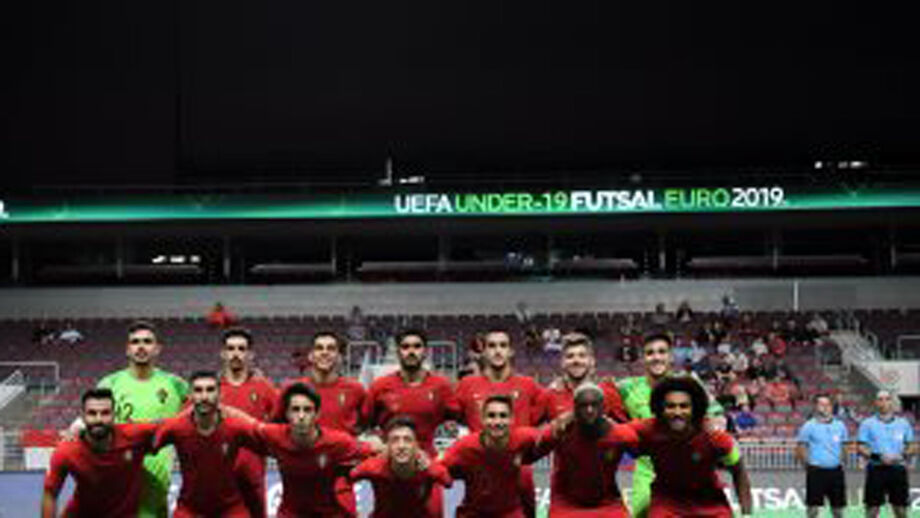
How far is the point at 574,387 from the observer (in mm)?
10094

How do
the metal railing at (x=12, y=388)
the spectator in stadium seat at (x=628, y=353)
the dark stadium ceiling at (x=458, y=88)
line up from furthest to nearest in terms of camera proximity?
the dark stadium ceiling at (x=458, y=88) < the spectator in stadium seat at (x=628, y=353) < the metal railing at (x=12, y=388)

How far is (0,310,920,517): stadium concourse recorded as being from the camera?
25.5 meters

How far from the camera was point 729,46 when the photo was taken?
31250mm

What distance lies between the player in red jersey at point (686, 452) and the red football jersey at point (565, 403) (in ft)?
3.64

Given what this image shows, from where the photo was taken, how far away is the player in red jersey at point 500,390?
1009cm

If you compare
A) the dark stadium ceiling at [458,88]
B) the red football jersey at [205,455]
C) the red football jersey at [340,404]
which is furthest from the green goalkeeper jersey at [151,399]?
the dark stadium ceiling at [458,88]

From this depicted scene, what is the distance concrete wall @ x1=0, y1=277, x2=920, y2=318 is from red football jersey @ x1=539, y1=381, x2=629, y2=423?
2381 cm

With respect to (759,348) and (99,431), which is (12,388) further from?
(99,431)

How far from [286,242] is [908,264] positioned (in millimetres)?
20151

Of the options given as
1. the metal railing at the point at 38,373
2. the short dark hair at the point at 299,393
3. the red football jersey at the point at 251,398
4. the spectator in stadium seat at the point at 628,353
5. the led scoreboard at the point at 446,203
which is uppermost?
the led scoreboard at the point at 446,203

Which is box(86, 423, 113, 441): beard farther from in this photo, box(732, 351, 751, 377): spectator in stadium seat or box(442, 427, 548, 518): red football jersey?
box(732, 351, 751, 377): spectator in stadium seat

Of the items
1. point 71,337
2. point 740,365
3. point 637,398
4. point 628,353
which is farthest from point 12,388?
point 637,398

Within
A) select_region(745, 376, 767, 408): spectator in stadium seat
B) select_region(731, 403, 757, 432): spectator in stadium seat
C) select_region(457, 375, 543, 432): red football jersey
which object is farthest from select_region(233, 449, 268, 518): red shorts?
select_region(745, 376, 767, 408): spectator in stadium seat

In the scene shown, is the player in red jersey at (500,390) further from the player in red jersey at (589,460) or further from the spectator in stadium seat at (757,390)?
the spectator in stadium seat at (757,390)
